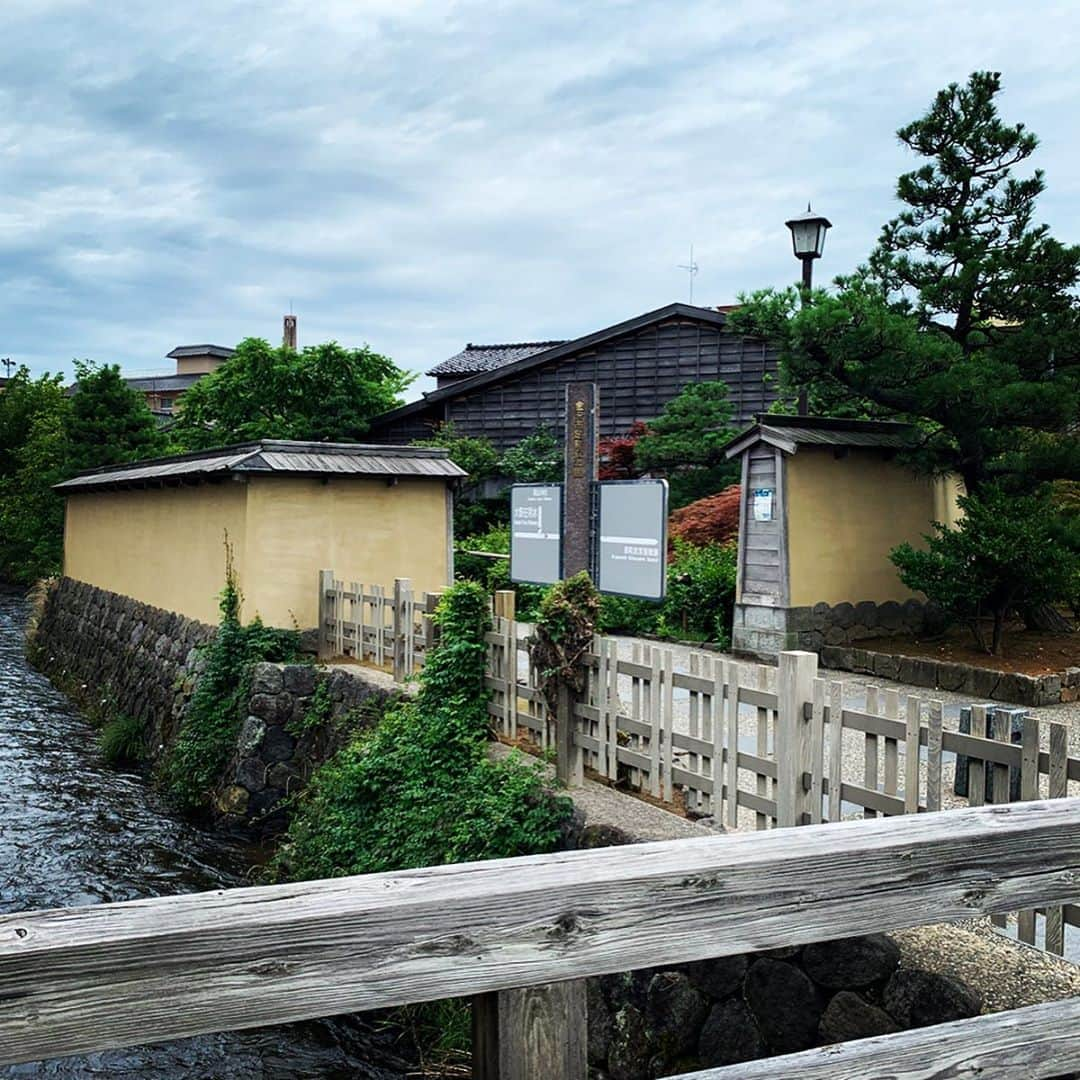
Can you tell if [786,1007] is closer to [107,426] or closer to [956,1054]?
[956,1054]

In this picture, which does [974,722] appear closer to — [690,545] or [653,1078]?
[653,1078]

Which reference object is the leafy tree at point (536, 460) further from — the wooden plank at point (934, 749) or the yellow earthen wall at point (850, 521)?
the wooden plank at point (934, 749)

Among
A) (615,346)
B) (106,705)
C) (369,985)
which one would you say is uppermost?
(615,346)

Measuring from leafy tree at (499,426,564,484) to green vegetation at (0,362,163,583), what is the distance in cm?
1036

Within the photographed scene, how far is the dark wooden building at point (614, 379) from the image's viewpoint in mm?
23172

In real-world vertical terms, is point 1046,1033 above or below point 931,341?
below

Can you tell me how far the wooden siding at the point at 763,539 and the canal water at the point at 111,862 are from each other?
6762mm

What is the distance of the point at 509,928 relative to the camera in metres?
1.72

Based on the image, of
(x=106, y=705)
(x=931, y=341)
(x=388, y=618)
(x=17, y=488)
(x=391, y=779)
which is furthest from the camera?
(x=17, y=488)

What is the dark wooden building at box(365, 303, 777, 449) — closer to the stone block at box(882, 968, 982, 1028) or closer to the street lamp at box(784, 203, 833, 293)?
the street lamp at box(784, 203, 833, 293)

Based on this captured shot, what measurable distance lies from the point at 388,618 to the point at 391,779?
3.09m

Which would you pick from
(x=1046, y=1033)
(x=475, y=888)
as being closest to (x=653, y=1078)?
(x=1046, y=1033)

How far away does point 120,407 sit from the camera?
1088 inches

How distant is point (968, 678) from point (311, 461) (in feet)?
24.6
